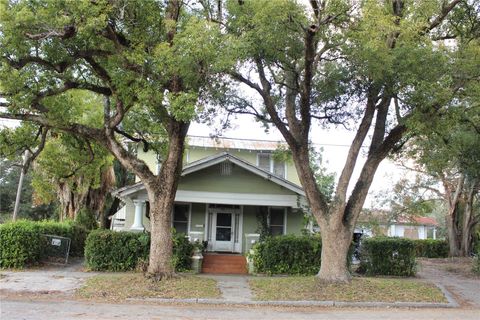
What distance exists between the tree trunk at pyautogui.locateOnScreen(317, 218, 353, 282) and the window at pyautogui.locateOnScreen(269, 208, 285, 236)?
8438mm

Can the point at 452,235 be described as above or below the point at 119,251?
above

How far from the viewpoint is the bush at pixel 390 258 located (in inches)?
755

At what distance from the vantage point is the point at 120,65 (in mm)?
13961

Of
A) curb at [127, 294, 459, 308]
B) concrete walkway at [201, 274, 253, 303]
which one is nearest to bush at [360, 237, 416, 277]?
concrete walkway at [201, 274, 253, 303]

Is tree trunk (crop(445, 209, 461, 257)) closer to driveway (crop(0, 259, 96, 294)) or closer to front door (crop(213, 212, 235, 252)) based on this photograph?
front door (crop(213, 212, 235, 252))

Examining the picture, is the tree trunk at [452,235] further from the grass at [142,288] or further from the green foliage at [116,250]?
the grass at [142,288]

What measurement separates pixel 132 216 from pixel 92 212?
7.15m

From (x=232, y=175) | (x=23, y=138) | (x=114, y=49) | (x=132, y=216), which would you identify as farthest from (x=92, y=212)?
(x=114, y=49)

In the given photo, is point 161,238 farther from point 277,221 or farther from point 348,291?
point 277,221

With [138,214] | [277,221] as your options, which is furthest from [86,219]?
[277,221]

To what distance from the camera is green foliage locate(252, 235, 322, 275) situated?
1852 centimetres

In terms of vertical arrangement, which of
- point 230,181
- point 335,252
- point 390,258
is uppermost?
point 230,181

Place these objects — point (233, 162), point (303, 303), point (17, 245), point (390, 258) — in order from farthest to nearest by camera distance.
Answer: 1. point (233, 162)
2. point (390, 258)
3. point (17, 245)
4. point (303, 303)

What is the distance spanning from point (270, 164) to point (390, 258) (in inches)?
387
